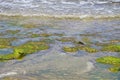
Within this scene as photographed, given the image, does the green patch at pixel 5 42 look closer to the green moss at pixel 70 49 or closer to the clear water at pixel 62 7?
the green moss at pixel 70 49

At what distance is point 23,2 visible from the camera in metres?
25.9

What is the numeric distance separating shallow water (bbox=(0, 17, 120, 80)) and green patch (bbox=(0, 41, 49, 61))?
280 mm

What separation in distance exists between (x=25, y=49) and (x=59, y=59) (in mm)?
1653

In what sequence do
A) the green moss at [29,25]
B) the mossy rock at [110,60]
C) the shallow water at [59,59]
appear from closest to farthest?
the shallow water at [59,59], the mossy rock at [110,60], the green moss at [29,25]

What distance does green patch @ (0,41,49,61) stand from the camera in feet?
35.9

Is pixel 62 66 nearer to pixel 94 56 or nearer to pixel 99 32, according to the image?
pixel 94 56

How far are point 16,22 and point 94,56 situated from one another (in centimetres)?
746

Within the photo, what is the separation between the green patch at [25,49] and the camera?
11.0m

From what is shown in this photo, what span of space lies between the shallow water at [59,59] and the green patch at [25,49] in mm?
280

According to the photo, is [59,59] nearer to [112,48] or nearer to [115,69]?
[115,69]

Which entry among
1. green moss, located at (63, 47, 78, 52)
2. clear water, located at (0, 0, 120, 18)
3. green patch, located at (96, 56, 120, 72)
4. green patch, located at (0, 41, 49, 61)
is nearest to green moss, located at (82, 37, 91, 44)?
green moss, located at (63, 47, 78, 52)

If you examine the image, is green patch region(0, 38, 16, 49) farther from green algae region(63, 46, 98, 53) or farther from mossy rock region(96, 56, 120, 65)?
mossy rock region(96, 56, 120, 65)

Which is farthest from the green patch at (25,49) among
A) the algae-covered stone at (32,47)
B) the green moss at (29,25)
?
the green moss at (29,25)

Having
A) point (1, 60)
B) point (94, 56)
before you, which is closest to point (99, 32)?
point (94, 56)
